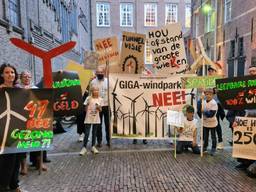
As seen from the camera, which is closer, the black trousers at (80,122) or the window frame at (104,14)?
the black trousers at (80,122)

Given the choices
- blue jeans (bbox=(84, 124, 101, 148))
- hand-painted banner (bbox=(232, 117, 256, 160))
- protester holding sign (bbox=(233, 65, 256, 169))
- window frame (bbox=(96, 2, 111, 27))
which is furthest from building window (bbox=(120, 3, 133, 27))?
hand-painted banner (bbox=(232, 117, 256, 160))

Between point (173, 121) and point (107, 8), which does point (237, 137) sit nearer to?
point (173, 121)

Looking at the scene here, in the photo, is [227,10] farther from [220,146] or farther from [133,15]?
[133,15]

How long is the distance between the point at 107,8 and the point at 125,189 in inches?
1359

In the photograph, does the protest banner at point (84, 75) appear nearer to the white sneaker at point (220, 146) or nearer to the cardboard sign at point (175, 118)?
the cardboard sign at point (175, 118)

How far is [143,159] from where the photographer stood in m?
5.73

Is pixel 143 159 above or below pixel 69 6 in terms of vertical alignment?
below

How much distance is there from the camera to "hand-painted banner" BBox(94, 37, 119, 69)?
6.61m

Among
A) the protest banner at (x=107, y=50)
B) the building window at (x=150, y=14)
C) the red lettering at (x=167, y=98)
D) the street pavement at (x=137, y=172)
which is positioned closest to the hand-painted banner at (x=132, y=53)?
the protest banner at (x=107, y=50)

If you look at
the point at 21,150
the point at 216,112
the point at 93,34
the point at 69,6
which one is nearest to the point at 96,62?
the point at 216,112

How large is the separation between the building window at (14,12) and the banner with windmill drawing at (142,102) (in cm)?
439

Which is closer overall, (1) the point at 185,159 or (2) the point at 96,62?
(1) the point at 185,159

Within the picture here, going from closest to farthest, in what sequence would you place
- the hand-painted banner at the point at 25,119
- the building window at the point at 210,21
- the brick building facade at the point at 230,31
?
the hand-painted banner at the point at 25,119 < the brick building facade at the point at 230,31 < the building window at the point at 210,21

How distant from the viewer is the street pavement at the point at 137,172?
439cm
